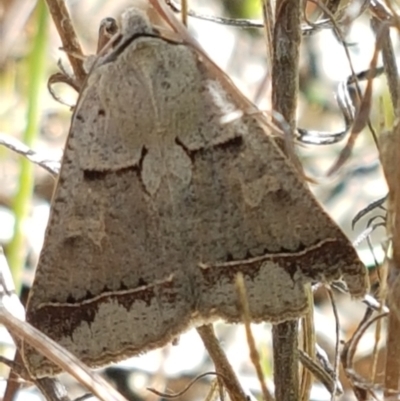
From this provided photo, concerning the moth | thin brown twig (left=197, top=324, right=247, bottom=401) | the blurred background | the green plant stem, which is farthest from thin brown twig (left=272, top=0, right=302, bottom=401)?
the blurred background

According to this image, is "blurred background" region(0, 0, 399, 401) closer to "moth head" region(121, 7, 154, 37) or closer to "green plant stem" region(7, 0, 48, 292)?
"green plant stem" region(7, 0, 48, 292)

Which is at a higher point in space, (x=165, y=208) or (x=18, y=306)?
(x=165, y=208)

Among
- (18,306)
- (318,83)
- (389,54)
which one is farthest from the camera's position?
(318,83)

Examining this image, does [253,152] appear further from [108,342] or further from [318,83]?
[318,83]

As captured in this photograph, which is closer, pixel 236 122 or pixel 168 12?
pixel 168 12

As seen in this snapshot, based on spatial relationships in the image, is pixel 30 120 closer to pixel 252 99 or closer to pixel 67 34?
pixel 67 34

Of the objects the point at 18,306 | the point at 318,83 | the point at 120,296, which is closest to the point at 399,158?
the point at 120,296
